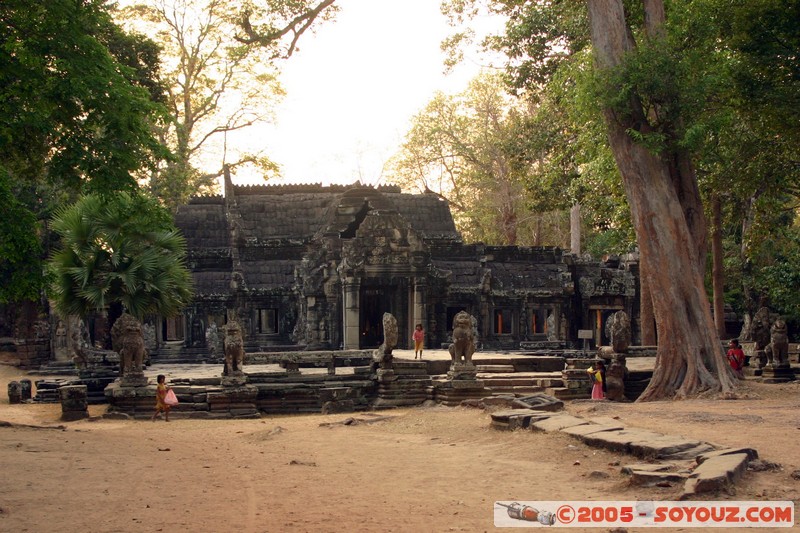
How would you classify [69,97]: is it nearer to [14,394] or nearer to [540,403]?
[540,403]

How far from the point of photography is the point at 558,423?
14.1m

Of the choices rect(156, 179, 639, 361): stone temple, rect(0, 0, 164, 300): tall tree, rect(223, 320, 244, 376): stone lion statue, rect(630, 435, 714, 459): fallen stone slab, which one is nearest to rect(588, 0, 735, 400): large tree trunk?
rect(223, 320, 244, 376): stone lion statue

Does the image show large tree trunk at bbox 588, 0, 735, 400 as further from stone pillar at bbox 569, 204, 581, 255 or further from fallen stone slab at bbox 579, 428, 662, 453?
stone pillar at bbox 569, 204, 581, 255

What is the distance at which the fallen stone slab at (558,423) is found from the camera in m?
13.9

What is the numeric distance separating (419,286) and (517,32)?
7.45 m

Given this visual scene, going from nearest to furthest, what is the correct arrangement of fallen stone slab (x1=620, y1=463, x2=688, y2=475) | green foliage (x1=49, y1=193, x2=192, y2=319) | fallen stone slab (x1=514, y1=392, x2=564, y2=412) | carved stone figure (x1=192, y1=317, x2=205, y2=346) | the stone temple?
fallen stone slab (x1=620, y1=463, x2=688, y2=475), fallen stone slab (x1=514, y1=392, x2=564, y2=412), green foliage (x1=49, y1=193, x2=192, y2=319), the stone temple, carved stone figure (x1=192, y1=317, x2=205, y2=346)

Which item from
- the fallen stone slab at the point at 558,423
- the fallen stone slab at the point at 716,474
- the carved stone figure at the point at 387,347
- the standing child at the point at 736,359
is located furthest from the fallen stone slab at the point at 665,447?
the standing child at the point at 736,359

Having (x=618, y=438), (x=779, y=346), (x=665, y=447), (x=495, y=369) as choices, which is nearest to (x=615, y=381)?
(x=495, y=369)

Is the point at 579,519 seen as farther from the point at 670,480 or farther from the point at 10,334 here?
the point at 10,334

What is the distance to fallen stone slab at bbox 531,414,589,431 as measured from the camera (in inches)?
545

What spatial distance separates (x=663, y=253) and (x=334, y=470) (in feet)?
33.0

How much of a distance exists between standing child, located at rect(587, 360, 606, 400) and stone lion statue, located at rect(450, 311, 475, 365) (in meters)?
2.44

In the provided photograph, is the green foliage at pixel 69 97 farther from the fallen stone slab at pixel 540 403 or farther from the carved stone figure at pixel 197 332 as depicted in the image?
the carved stone figure at pixel 197 332

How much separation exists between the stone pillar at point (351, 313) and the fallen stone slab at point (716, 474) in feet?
63.4
